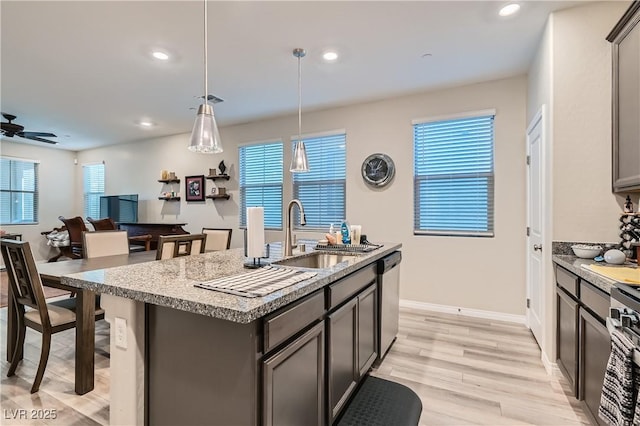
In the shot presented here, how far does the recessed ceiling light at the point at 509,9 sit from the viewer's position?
7.68 feet

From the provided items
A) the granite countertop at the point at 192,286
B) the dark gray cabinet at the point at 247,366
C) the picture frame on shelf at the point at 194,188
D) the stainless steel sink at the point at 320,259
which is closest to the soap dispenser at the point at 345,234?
the stainless steel sink at the point at 320,259

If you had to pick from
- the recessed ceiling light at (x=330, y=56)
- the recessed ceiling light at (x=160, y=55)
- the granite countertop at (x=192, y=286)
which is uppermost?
the recessed ceiling light at (x=330, y=56)

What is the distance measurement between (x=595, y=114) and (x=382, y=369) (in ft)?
8.32

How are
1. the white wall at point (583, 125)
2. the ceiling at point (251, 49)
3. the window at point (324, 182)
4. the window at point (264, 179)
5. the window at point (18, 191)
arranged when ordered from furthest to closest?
1. the window at point (18, 191)
2. the window at point (264, 179)
3. the window at point (324, 182)
4. the ceiling at point (251, 49)
5. the white wall at point (583, 125)

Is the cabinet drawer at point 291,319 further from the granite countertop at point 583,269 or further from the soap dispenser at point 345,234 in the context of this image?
the granite countertop at point 583,269

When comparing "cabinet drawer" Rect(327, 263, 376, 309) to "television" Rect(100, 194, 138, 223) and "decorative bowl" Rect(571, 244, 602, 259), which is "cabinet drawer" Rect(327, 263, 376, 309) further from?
"television" Rect(100, 194, 138, 223)

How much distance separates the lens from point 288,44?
288cm

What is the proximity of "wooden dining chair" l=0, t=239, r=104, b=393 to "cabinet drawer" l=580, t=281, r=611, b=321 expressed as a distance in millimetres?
3267

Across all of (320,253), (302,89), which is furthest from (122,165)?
(320,253)

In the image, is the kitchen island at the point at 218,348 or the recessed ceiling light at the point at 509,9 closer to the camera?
the kitchen island at the point at 218,348

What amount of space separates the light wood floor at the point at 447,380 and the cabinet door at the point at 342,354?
1.72ft

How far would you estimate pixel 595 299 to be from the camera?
1.69 m

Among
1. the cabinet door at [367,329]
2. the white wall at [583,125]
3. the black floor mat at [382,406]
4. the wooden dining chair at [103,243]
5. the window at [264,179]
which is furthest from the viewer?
the window at [264,179]

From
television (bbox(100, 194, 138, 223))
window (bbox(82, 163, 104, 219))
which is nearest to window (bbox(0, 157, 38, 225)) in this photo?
window (bbox(82, 163, 104, 219))
